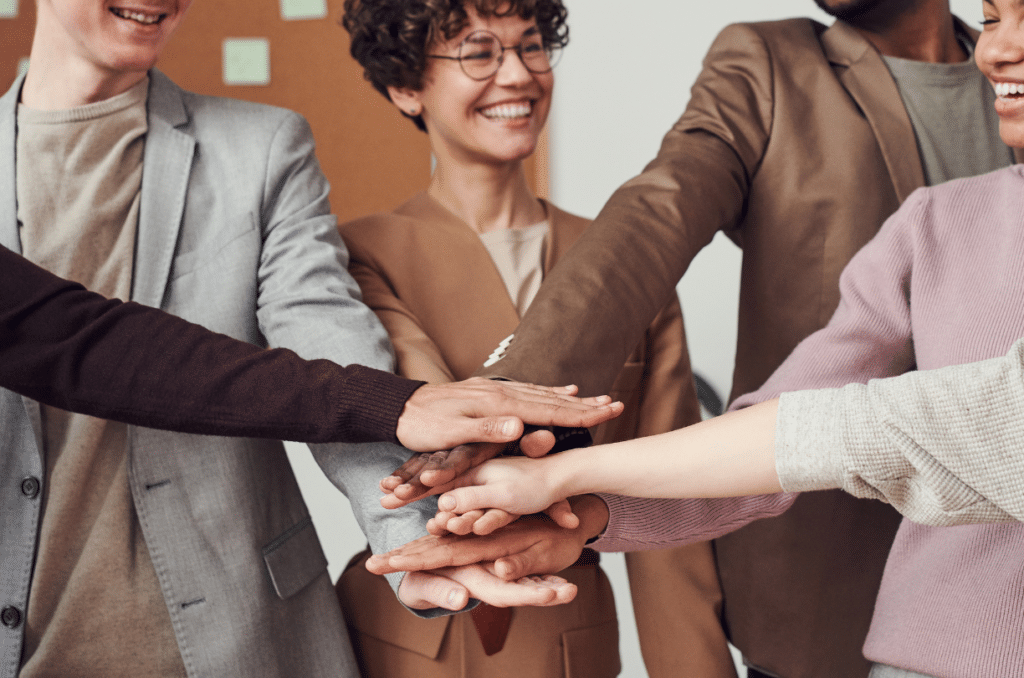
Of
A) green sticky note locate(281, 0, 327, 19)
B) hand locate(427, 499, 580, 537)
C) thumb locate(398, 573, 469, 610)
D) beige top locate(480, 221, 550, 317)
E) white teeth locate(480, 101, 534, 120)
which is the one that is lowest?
thumb locate(398, 573, 469, 610)

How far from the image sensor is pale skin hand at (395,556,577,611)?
0.98m

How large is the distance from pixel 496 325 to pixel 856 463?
0.61 m

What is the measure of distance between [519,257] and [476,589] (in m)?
0.59

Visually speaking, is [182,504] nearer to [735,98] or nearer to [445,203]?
[445,203]

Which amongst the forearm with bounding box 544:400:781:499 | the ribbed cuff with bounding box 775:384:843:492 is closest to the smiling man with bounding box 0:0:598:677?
the forearm with bounding box 544:400:781:499

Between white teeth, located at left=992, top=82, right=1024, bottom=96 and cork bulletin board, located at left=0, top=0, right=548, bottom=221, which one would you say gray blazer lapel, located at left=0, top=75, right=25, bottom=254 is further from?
cork bulletin board, located at left=0, top=0, right=548, bottom=221

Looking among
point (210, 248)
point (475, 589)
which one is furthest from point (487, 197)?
point (475, 589)

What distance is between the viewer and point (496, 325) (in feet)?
4.54

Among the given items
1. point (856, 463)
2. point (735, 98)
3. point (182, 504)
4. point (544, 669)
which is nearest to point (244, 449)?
point (182, 504)

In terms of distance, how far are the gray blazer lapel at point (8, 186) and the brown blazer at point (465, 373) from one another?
0.44 metres

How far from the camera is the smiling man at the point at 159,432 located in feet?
Answer: 3.75

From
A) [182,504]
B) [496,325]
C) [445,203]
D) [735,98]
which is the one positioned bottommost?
[182,504]

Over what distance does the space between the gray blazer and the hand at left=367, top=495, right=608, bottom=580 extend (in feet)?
0.27

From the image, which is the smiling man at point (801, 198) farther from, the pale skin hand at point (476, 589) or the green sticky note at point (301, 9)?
the green sticky note at point (301, 9)
